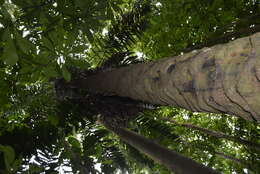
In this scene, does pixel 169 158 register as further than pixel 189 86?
Yes

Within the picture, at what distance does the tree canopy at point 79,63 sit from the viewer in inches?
61.1

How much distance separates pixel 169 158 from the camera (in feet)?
8.73

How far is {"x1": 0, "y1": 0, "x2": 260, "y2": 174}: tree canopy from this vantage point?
1.55 m

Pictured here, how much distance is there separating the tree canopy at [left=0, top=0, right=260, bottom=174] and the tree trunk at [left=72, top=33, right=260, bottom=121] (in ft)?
1.70

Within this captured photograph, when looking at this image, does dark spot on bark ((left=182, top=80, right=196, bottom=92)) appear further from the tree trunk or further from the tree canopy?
the tree canopy

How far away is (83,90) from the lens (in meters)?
3.48

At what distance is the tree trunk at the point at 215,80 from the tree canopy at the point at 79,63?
0.52 m

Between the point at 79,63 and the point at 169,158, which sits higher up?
the point at 79,63

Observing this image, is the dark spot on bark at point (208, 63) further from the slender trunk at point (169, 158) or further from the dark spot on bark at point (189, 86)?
the slender trunk at point (169, 158)

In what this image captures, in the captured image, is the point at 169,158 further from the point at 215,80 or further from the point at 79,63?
the point at 215,80

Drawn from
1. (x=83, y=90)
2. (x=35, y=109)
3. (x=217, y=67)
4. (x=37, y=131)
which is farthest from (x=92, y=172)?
(x=217, y=67)

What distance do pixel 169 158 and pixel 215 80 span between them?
1.83m

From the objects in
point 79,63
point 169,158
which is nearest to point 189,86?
point 79,63

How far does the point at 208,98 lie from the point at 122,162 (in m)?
3.78
